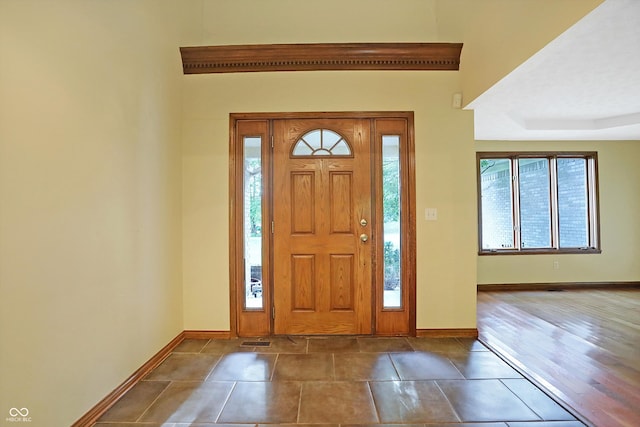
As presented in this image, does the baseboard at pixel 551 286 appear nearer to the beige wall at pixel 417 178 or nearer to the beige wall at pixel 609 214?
the beige wall at pixel 609 214

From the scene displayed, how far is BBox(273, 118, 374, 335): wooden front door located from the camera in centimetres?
282

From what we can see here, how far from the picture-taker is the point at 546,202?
15.4ft

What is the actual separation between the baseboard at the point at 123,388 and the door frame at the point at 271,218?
1.84 feet

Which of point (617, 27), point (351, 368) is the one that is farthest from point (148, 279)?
point (617, 27)

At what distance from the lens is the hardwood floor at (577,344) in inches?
71.1

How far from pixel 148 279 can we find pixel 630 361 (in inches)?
144

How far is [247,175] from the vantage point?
2863 mm

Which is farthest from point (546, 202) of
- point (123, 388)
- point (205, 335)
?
point (123, 388)

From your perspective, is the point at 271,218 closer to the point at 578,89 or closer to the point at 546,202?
the point at 578,89

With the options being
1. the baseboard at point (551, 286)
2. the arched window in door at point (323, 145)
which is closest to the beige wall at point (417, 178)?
the arched window in door at point (323, 145)

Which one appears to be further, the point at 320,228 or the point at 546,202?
the point at 546,202

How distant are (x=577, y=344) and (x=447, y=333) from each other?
106 centimetres

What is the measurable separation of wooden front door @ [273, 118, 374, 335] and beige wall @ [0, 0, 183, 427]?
39.6 inches

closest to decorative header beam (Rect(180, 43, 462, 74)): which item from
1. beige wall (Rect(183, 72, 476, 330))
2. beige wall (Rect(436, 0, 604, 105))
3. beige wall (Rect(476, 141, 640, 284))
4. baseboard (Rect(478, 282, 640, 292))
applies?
beige wall (Rect(183, 72, 476, 330))
